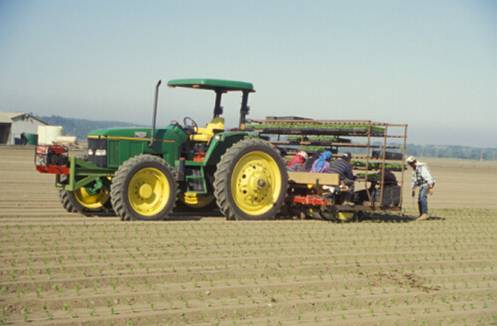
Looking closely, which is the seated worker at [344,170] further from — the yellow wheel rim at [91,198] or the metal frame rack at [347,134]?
the yellow wheel rim at [91,198]

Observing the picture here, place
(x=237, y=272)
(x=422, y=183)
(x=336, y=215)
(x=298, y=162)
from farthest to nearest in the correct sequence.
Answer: (x=422, y=183), (x=298, y=162), (x=336, y=215), (x=237, y=272)

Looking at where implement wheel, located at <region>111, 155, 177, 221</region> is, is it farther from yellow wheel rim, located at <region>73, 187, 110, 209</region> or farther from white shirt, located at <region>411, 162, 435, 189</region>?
white shirt, located at <region>411, 162, 435, 189</region>

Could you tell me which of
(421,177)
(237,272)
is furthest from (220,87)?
(237,272)

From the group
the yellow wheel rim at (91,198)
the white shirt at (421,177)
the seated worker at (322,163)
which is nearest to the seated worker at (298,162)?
the seated worker at (322,163)

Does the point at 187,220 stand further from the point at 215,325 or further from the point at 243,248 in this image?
the point at 215,325

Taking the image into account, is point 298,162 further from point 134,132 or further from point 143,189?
point 143,189

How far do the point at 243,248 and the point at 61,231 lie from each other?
7.27 ft

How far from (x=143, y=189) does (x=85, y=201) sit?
1.42 metres

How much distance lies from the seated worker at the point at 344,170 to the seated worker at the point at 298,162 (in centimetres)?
63

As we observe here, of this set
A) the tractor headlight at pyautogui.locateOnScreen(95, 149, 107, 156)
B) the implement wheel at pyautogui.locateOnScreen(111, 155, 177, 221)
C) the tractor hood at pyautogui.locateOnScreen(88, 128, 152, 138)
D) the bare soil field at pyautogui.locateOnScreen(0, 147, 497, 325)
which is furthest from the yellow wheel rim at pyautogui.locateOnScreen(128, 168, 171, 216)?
the tractor hood at pyautogui.locateOnScreen(88, 128, 152, 138)

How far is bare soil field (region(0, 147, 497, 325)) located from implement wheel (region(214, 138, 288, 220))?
0.29m

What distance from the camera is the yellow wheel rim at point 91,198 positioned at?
1099 centimetres

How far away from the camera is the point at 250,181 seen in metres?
10.9

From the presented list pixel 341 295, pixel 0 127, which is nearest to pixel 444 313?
pixel 341 295
